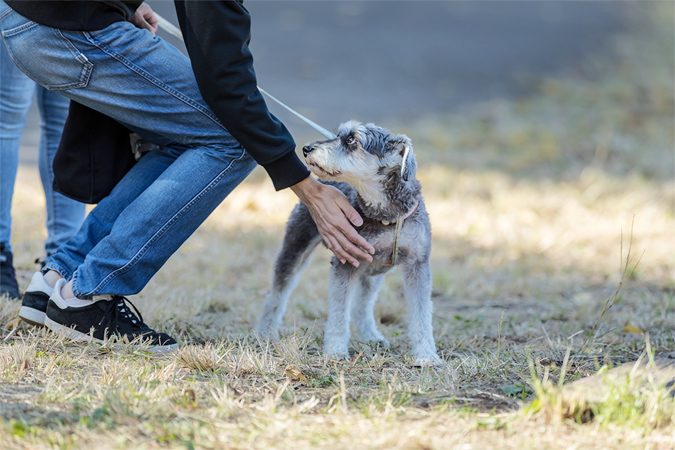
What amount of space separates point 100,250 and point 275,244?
2.95 metres

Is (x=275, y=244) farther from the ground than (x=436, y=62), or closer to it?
closer to it

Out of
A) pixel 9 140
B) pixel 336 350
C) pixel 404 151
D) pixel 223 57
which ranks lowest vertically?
pixel 336 350

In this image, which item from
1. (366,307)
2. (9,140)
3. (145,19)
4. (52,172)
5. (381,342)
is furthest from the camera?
(52,172)

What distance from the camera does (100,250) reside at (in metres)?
3.34

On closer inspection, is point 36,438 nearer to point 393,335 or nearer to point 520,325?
point 393,335

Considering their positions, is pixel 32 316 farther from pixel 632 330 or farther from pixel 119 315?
pixel 632 330

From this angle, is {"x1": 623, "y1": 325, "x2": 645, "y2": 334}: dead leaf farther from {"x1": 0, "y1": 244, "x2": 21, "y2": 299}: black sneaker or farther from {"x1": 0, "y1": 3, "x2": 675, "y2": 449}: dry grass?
{"x1": 0, "y1": 244, "x2": 21, "y2": 299}: black sneaker

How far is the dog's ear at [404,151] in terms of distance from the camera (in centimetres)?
355

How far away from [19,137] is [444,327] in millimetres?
2841

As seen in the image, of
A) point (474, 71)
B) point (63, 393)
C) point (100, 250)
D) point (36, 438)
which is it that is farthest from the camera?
point (474, 71)

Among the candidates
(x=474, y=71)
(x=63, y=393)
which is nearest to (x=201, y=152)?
(x=63, y=393)

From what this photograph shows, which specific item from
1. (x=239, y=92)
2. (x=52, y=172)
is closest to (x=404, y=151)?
(x=239, y=92)

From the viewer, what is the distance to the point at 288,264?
4160 mm

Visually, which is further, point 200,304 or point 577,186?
point 577,186
